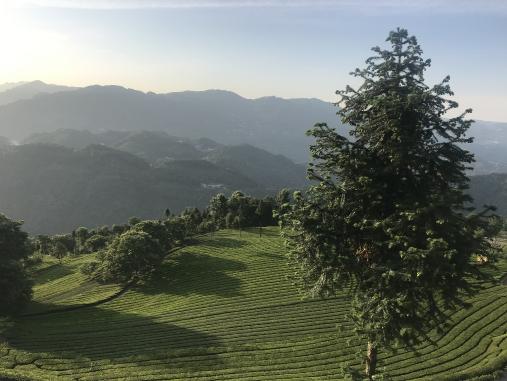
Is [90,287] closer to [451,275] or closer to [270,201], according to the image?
[270,201]

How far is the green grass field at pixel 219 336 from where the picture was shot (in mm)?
37219

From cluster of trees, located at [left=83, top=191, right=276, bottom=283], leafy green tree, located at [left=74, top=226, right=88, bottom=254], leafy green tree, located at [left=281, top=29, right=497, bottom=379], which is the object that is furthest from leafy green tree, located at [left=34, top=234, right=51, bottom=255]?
leafy green tree, located at [left=281, top=29, right=497, bottom=379]

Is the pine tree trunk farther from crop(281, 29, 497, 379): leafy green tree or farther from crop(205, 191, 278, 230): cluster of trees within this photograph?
crop(205, 191, 278, 230): cluster of trees

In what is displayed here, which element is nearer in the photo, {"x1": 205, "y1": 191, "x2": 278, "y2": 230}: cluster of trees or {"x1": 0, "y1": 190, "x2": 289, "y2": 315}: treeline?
{"x1": 0, "y1": 190, "x2": 289, "y2": 315}: treeline

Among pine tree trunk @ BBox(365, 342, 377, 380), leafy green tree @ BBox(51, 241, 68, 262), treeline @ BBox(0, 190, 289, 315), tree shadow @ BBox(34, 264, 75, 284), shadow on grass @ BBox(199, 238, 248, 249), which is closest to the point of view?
pine tree trunk @ BBox(365, 342, 377, 380)

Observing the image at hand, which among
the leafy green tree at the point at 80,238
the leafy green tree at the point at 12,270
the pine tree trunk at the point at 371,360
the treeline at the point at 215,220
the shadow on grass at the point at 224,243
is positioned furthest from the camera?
the leafy green tree at the point at 80,238

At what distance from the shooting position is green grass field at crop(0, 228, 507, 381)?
122 ft

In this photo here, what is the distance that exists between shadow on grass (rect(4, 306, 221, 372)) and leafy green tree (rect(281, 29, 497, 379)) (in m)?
26.9

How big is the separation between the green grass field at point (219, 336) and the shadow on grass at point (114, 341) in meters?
0.13

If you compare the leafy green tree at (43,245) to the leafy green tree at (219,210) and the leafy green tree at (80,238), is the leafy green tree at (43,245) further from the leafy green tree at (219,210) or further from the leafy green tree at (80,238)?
the leafy green tree at (219,210)

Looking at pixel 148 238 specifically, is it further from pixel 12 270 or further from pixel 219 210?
pixel 219 210

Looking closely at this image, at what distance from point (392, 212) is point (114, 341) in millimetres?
41635

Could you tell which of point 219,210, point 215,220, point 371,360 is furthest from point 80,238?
point 371,360

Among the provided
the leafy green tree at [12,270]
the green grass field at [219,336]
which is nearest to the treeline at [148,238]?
the green grass field at [219,336]
